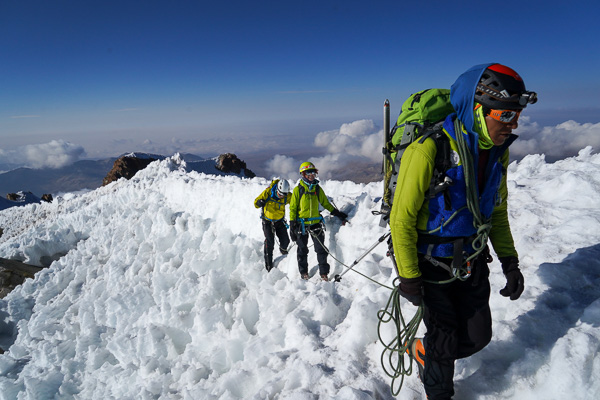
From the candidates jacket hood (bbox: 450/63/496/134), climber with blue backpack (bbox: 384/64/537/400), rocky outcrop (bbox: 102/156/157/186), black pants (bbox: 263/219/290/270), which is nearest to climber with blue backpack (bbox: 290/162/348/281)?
black pants (bbox: 263/219/290/270)

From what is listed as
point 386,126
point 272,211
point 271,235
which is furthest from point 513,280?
point 271,235

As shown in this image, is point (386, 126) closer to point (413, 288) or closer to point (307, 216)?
point (413, 288)

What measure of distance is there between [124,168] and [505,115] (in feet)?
172

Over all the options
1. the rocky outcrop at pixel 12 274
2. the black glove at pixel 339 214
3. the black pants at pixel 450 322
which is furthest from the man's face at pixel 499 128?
the rocky outcrop at pixel 12 274

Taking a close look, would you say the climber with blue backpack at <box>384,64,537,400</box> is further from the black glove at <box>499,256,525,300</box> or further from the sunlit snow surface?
the sunlit snow surface

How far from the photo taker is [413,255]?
8.40 feet

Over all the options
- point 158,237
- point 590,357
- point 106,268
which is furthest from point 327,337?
point 106,268

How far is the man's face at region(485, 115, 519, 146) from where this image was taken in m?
2.33

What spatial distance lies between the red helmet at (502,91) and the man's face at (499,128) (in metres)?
0.10

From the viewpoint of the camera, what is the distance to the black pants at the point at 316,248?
23.8ft

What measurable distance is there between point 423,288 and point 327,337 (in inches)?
88.8

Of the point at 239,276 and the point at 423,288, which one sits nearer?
the point at 423,288

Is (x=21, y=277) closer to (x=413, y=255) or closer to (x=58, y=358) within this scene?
(x=58, y=358)

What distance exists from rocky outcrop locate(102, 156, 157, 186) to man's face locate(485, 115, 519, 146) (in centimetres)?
4986
